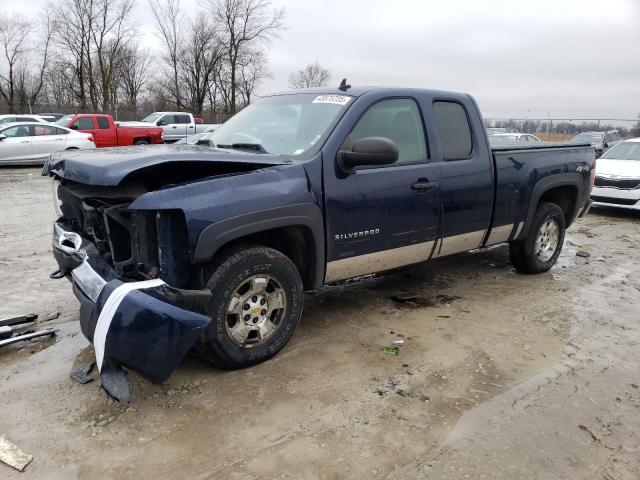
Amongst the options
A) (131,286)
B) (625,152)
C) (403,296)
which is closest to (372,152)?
(131,286)

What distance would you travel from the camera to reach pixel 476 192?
469 cm

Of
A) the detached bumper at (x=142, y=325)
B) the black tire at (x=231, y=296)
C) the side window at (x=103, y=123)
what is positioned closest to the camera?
the detached bumper at (x=142, y=325)

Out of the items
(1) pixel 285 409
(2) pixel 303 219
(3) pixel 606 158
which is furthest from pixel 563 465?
(3) pixel 606 158

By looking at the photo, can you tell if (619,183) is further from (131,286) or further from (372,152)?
(131,286)

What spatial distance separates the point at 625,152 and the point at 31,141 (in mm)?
16595

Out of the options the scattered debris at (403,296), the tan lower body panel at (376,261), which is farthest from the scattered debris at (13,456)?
the scattered debris at (403,296)

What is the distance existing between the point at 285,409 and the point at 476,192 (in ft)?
8.96

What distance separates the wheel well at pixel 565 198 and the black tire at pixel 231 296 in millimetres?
3713

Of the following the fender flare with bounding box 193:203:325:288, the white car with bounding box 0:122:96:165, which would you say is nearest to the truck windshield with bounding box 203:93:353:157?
the fender flare with bounding box 193:203:325:288

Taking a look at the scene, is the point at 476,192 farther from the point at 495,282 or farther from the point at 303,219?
the point at 303,219

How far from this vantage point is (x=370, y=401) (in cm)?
315

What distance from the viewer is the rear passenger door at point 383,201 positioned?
3.73 meters

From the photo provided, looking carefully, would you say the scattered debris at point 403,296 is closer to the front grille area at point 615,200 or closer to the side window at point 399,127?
the side window at point 399,127

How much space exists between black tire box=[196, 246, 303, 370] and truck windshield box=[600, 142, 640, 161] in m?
10.6
